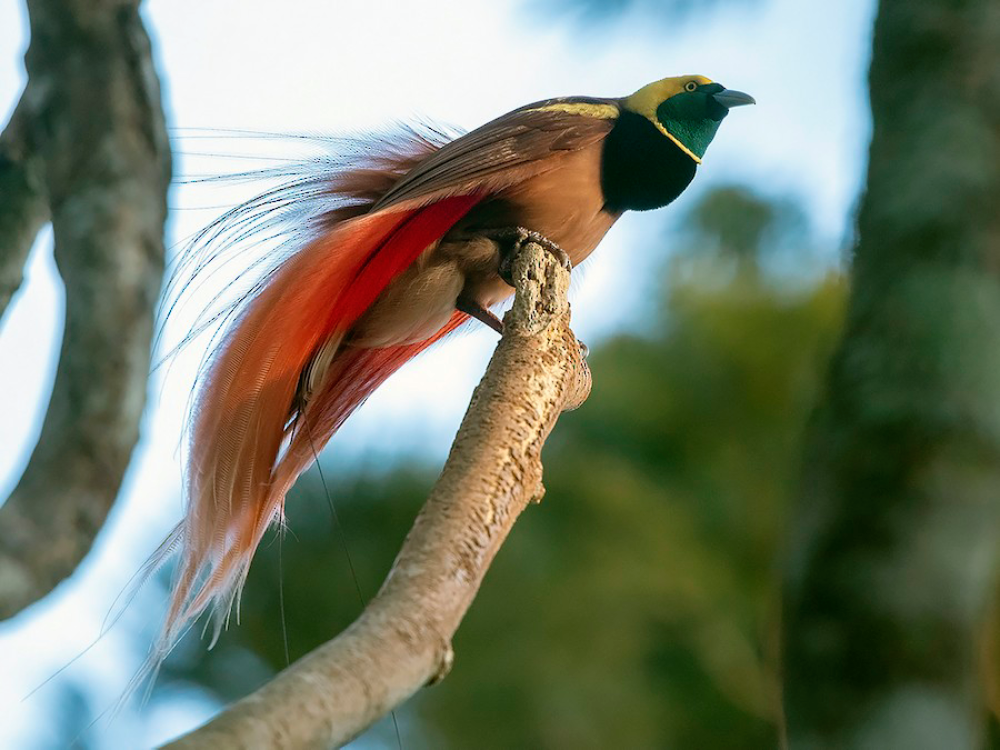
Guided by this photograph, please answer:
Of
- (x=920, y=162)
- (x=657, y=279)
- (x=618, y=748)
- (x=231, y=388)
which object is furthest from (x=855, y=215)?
(x=657, y=279)

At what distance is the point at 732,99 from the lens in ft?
8.56

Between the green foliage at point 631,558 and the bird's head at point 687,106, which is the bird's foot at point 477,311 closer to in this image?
the bird's head at point 687,106

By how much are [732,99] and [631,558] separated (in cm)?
388

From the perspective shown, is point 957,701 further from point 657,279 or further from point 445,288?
point 657,279

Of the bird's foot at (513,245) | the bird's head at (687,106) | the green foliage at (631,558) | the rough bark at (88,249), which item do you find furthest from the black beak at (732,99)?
the green foliage at (631,558)

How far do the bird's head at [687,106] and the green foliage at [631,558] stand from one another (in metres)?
2.65

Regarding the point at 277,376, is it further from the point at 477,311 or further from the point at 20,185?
the point at 20,185

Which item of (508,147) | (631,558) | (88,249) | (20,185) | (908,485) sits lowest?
(631,558)

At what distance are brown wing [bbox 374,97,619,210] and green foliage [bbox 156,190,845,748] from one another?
2697mm

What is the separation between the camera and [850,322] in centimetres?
73

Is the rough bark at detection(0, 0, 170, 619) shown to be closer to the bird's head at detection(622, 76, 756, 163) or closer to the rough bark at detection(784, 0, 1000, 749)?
the bird's head at detection(622, 76, 756, 163)

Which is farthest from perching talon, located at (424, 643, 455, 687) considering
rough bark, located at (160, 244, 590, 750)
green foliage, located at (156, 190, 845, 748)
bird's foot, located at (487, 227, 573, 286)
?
green foliage, located at (156, 190, 845, 748)

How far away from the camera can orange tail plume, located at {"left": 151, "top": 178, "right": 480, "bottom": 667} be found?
1.97 meters

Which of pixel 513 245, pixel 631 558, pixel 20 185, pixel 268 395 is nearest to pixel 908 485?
pixel 268 395
